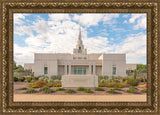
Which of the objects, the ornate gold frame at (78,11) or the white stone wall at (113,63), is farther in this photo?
the white stone wall at (113,63)

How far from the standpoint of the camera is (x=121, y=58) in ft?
72.3

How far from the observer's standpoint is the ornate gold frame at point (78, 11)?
4.13m

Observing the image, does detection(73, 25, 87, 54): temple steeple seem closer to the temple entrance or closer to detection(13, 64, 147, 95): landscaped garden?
the temple entrance

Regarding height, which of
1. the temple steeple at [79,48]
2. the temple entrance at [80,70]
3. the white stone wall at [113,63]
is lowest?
the temple entrance at [80,70]

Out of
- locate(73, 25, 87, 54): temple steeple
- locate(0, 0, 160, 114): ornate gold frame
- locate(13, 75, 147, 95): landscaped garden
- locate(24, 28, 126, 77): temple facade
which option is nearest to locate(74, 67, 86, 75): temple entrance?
locate(24, 28, 126, 77): temple facade

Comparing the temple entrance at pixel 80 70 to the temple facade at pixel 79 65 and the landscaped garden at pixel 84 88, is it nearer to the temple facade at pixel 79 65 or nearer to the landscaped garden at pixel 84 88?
the temple facade at pixel 79 65

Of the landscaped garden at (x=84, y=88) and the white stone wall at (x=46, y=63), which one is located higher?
the white stone wall at (x=46, y=63)

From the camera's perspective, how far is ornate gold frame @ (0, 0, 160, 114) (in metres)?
4.13

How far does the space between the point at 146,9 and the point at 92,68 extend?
19.9m

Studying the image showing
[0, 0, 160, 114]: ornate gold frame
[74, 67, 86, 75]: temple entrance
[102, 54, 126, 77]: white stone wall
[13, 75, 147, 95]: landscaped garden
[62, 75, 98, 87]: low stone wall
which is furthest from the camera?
[74, 67, 86, 75]: temple entrance

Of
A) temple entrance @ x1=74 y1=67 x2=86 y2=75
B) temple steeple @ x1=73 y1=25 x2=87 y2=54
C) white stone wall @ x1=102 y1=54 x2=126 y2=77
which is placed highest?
temple steeple @ x1=73 y1=25 x2=87 y2=54

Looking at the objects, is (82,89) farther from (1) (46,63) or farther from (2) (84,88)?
(1) (46,63)

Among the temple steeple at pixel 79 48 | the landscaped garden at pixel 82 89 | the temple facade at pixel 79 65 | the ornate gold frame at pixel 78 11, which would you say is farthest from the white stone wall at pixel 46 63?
the ornate gold frame at pixel 78 11

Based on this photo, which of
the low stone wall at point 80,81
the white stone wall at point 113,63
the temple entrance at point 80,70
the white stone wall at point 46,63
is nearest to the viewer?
the low stone wall at point 80,81
